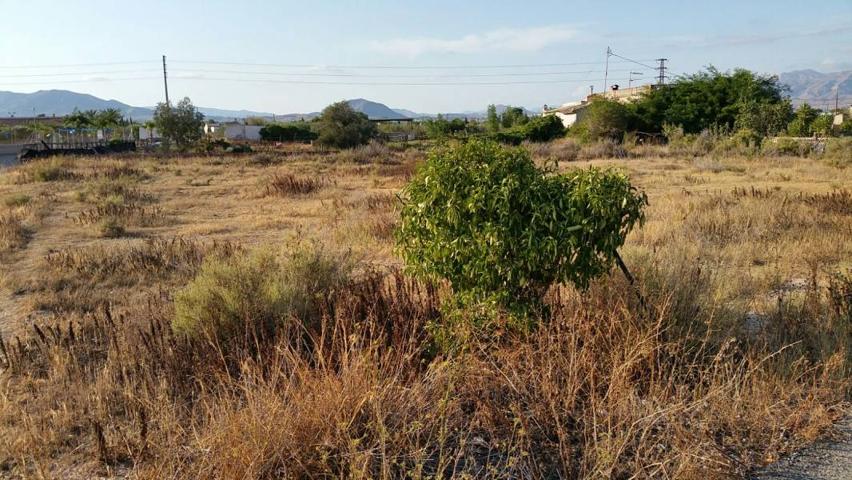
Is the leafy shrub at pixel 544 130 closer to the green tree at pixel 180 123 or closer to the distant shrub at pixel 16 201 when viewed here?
the green tree at pixel 180 123

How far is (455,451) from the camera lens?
3492 millimetres

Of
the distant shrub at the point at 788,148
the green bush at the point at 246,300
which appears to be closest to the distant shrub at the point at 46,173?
the green bush at the point at 246,300

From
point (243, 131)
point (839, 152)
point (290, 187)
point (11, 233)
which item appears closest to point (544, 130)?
point (839, 152)

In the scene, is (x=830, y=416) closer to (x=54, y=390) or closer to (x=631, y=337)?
(x=631, y=337)

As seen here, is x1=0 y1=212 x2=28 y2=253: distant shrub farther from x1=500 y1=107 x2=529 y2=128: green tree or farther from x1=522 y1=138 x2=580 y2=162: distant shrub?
x1=500 y1=107 x2=529 y2=128: green tree

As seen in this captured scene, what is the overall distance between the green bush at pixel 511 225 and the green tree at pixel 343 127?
4946cm

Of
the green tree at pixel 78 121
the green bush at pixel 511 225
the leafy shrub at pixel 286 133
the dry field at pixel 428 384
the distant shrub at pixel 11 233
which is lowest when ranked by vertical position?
the distant shrub at pixel 11 233

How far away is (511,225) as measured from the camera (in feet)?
14.7

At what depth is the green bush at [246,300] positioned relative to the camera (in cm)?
555

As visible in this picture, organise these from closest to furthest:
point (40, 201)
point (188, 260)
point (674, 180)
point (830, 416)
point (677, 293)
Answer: point (830, 416) < point (677, 293) < point (188, 260) < point (40, 201) < point (674, 180)

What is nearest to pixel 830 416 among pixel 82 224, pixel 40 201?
pixel 82 224

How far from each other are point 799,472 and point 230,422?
3098 mm

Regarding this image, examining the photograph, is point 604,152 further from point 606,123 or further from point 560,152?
point 606,123

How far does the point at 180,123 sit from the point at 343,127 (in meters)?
12.8
